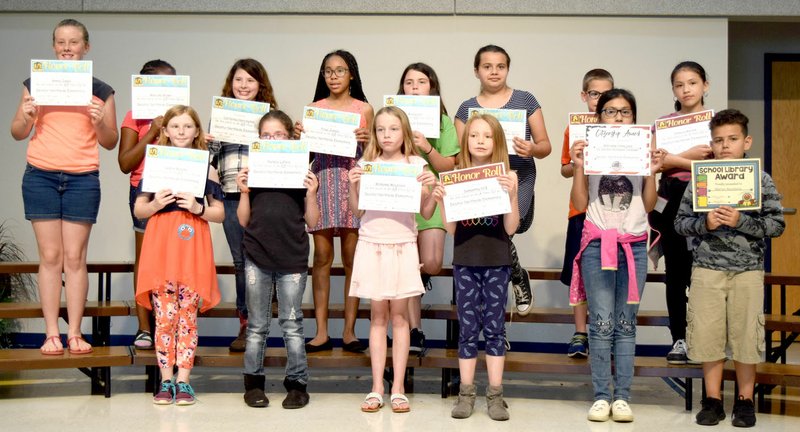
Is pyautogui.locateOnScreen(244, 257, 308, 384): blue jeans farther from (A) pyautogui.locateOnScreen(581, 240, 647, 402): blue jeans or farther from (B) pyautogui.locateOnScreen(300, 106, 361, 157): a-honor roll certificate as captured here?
(A) pyautogui.locateOnScreen(581, 240, 647, 402): blue jeans

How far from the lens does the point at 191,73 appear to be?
6754 millimetres

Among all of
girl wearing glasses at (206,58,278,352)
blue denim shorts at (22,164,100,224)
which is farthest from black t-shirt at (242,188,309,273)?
blue denim shorts at (22,164,100,224)

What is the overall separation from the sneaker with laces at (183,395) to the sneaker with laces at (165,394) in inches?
1.4

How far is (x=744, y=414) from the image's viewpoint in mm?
4293

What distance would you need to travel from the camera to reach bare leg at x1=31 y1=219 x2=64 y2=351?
182 inches

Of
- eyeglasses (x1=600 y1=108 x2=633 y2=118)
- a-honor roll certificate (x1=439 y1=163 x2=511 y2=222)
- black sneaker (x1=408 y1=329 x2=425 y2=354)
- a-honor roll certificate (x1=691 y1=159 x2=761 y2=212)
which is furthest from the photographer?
black sneaker (x1=408 y1=329 x2=425 y2=354)

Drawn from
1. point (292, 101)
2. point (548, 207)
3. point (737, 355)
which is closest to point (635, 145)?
point (737, 355)

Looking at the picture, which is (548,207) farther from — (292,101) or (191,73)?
(191,73)

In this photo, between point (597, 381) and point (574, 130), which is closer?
point (597, 381)

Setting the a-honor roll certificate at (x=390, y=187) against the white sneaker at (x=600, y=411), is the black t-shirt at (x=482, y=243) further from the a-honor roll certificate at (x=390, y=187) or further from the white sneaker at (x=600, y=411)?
the white sneaker at (x=600, y=411)

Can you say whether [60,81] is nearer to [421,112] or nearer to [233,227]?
[233,227]

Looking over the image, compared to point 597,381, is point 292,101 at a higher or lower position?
higher

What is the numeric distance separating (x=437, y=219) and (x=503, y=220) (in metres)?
0.51

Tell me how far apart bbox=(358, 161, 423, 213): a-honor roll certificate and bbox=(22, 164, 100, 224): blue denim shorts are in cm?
148
